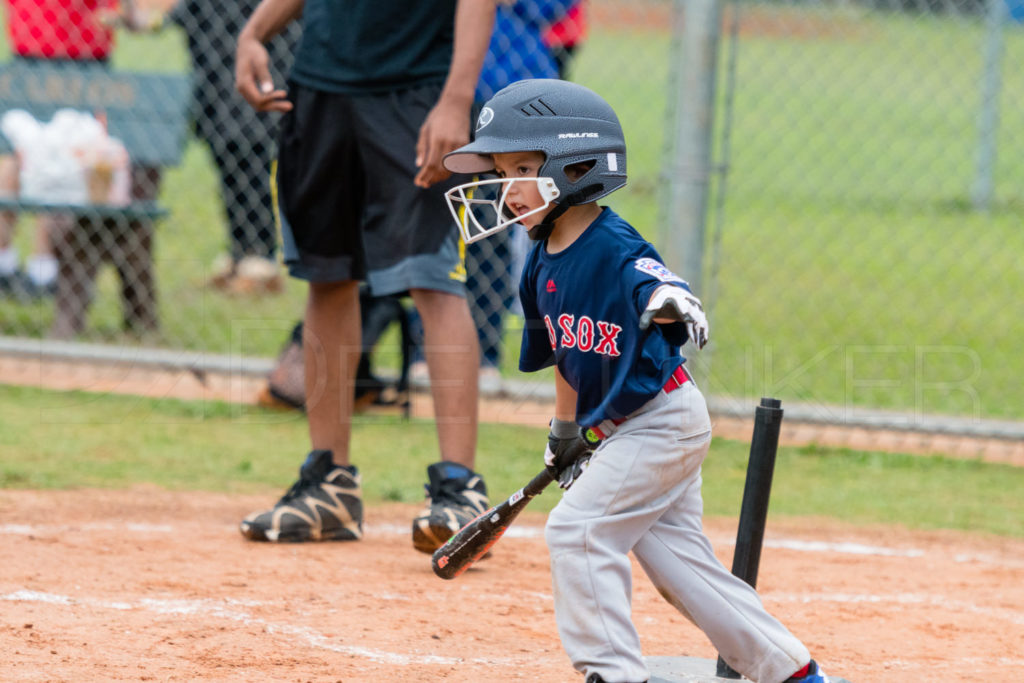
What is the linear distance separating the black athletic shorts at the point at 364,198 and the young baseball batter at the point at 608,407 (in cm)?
99

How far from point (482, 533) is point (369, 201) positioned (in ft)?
4.41

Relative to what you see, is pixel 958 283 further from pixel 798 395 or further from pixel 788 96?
pixel 788 96

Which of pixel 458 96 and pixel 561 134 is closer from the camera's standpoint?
pixel 561 134

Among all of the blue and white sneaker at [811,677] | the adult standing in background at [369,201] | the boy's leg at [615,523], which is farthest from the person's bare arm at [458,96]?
the blue and white sneaker at [811,677]

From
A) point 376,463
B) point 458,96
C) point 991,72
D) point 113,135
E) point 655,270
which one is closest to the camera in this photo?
point 655,270

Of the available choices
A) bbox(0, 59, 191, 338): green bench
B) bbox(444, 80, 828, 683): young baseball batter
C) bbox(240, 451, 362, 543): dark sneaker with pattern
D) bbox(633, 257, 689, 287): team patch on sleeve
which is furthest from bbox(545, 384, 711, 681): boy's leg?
bbox(0, 59, 191, 338): green bench

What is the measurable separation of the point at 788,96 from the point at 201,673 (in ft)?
50.9

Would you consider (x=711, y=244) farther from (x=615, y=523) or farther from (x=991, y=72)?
(x=615, y=523)

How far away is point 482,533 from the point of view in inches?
110

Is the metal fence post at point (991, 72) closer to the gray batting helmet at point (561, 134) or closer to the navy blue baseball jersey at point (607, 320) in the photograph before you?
the gray batting helmet at point (561, 134)

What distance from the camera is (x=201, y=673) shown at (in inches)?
A: 106

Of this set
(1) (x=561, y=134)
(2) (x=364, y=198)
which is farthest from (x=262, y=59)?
(1) (x=561, y=134)

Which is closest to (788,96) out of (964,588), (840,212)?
(840,212)

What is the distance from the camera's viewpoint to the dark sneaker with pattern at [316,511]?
12.4ft
